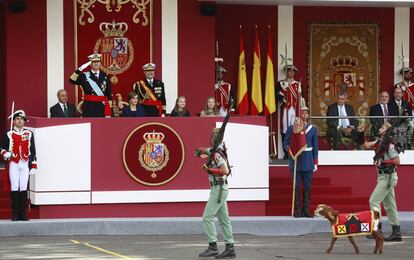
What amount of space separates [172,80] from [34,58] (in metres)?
2.81

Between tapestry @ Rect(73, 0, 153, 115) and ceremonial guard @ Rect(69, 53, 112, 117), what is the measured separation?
1.60 m

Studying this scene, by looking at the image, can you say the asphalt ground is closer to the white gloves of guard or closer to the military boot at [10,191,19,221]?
the military boot at [10,191,19,221]

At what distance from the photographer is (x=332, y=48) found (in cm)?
3017

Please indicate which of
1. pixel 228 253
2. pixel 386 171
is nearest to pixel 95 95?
pixel 386 171

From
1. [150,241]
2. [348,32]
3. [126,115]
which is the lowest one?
[150,241]

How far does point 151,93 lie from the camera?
26.3m

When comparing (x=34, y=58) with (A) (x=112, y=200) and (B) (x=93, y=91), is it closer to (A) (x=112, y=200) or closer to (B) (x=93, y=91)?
(B) (x=93, y=91)

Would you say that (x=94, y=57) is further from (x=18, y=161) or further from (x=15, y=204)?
(x=15, y=204)

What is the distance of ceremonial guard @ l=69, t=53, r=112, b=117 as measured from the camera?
2538cm

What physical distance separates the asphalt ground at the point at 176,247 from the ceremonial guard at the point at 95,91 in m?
2.91

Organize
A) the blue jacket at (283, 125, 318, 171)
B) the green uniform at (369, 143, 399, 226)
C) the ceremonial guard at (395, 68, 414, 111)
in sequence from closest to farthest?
the green uniform at (369, 143, 399, 226)
the blue jacket at (283, 125, 318, 171)
the ceremonial guard at (395, 68, 414, 111)

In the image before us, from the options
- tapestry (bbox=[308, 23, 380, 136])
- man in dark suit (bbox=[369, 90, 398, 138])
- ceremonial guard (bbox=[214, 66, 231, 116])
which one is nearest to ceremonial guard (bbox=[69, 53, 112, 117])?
ceremonial guard (bbox=[214, 66, 231, 116])

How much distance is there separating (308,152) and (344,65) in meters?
5.32

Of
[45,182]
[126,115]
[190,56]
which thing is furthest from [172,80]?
[45,182]
